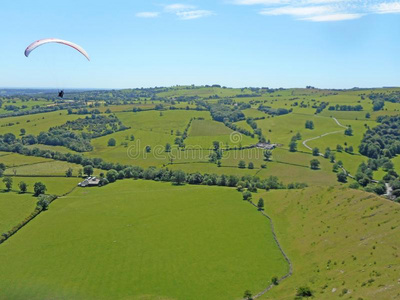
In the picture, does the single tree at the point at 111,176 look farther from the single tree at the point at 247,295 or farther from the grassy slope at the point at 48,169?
the single tree at the point at 247,295

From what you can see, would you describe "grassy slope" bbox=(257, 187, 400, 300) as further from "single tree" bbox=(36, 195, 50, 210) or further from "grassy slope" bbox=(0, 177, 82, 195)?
"grassy slope" bbox=(0, 177, 82, 195)

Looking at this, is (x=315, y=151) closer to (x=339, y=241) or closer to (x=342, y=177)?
(x=342, y=177)

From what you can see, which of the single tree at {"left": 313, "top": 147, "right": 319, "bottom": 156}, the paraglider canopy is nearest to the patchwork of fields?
the single tree at {"left": 313, "top": 147, "right": 319, "bottom": 156}

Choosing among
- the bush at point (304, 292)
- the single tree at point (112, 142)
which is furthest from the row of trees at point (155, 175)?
the bush at point (304, 292)

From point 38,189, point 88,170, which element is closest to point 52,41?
point 38,189

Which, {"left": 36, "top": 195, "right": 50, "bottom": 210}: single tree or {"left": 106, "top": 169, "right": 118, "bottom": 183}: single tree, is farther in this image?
{"left": 106, "top": 169, "right": 118, "bottom": 183}: single tree

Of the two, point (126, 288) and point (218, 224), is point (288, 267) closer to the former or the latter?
point (218, 224)

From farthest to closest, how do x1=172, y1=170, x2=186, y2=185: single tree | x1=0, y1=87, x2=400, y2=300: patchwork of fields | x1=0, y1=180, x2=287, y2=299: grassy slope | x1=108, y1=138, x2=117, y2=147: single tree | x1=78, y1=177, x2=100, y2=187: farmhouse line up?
x1=108, y1=138, x2=117, y2=147: single tree
x1=172, y1=170, x2=186, y2=185: single tree
x1=78, y1=177, x2=100, y2=187: farmhouse
x1=0, y1=180, x2=287, y2=299: grassy slope
x1=0, y1=87, x2=400, y2=300: patchwork of fields
